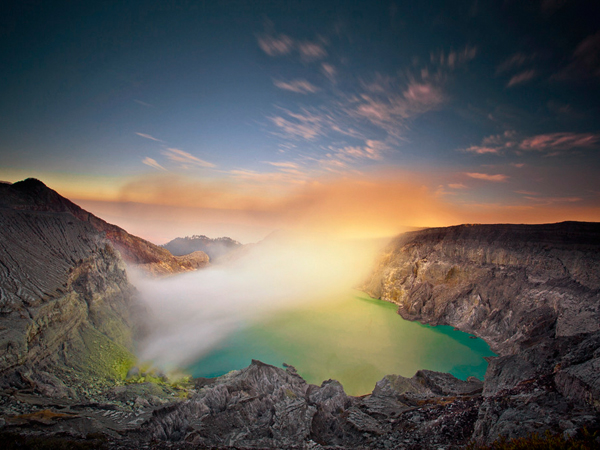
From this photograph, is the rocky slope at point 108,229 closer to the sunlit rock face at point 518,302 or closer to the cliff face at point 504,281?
the sunlit rock face at point 518,302

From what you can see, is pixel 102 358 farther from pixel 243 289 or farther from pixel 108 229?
pixel 243 289

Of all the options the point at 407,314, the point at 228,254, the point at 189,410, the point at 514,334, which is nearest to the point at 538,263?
the point at 514,334

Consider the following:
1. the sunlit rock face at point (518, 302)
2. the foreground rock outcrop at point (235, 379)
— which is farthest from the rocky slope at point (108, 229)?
the sunlit rock face at point (518, 302)

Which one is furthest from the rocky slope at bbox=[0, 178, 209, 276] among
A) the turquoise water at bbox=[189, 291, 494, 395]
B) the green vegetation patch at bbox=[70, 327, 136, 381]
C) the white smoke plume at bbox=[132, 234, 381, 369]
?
the turquoise water at bbox=[189, 291, 494, 395]

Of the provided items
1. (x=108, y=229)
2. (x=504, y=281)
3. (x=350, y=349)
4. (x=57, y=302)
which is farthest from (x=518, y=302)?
(x=108, y=229)

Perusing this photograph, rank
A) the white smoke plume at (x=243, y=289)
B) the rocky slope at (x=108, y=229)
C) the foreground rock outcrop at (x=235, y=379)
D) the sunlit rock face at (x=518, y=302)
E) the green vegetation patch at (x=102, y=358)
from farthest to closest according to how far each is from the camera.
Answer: the white smoke plume at (x=243, y=289) < the rocky slope at (x=108, y=229) < the green vegetation patch at (x=102, y=358) < the foreground rock outcrop at (x=235, y=379) < the sunlit rock face at (x=518, y=302)

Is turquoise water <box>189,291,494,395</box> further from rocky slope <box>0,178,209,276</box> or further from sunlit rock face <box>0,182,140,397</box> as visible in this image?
rocky slope <box>0,178,209,276</box>
